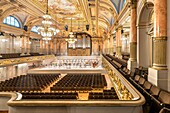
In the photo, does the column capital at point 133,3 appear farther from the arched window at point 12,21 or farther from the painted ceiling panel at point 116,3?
the arched window at point 12,21

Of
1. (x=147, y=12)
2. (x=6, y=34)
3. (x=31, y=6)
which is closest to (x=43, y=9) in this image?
(x=31, y=6)

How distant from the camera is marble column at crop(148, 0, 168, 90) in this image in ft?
17.6

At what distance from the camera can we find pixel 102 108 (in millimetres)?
3609

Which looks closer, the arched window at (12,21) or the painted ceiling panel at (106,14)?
the painted ceiling panel at (106,14)

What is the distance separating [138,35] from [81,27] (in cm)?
2155

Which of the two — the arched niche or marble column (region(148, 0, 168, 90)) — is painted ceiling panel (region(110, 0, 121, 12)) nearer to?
the arched niche

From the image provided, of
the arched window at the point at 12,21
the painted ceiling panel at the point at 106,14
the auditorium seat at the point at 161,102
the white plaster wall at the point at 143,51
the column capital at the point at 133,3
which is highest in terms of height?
the painted ceiling panel at the point at 106,14

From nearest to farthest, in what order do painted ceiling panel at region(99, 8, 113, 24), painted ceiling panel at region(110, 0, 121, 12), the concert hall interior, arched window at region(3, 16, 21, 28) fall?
1. the concert hall interior
2. painted ceiling panel at region(110, 0, 121, 12)
3. painted ceiling panel at region(99, 8, 113, 24)
4. arched window at region(3, 16, 21, 28)

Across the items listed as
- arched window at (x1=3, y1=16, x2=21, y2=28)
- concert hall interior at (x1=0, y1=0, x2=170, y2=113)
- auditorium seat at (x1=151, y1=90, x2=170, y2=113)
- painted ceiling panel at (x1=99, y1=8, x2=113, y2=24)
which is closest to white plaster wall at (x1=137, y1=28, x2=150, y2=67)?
concert hall interior at (x1=0, y1=0, x2=170, y2=113)

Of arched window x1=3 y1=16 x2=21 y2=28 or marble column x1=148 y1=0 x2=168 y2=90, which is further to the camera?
arched window x1=3 y1=16 x2=21 y2=28

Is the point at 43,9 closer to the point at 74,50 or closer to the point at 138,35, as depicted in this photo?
the point at 138,35

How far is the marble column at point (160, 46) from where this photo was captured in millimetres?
5379

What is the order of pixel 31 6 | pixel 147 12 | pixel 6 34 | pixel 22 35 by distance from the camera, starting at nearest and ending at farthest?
1. pixel 147 12
2. pixel 31 6
3. pixel 6 34
4. pixel 22 35

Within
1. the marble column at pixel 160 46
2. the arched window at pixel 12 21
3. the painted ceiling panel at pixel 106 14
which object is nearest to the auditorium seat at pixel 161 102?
the marble column at pixel 160 46
